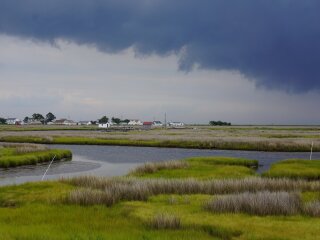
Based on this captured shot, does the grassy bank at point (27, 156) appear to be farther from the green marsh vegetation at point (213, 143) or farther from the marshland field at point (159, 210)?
the green marsh vegetation at point (213, 143)

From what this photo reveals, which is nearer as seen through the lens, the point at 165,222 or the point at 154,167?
the point at 165,222

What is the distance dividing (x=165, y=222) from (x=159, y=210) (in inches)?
108

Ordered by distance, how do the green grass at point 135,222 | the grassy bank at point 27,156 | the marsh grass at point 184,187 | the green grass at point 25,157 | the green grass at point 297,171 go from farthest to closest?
the grassy bank at point 27,156
the green grass at point 25,157
the green grass at point 297,171
the marsh grass at point 184,187
the green grass at point 135,222

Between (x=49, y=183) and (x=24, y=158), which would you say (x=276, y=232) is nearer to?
(x=49, y=183)

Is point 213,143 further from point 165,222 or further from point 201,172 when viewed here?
point 165,222

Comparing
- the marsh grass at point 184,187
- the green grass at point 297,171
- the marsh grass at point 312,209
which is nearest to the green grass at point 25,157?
the marsh grass at point 184,187

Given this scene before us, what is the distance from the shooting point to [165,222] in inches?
633

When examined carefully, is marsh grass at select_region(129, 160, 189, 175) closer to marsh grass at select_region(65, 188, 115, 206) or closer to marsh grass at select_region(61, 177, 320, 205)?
marsh grass at select_region(61, 177, 320, 205)

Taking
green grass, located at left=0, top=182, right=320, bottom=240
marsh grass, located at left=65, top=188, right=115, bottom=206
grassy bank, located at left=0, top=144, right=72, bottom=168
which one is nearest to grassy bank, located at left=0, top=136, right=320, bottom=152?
grassy bank, located at left=0, top=144, right=72, bottom=168

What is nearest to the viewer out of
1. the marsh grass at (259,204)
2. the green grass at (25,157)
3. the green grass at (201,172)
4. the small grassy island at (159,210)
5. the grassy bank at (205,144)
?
the small grassy island at (159,210)

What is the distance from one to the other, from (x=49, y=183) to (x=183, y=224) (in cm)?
1358

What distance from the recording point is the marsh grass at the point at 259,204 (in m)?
18.4

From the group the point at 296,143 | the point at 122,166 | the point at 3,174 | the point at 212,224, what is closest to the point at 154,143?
the point at 296,143

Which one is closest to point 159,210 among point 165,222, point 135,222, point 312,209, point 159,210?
point 159,210
